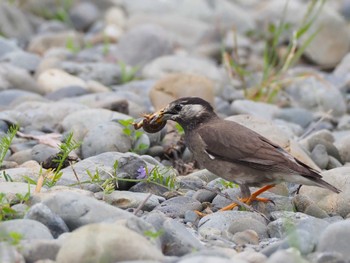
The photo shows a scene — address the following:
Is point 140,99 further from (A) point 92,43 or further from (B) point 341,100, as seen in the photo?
(A) point 92,43

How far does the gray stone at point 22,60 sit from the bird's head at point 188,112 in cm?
501

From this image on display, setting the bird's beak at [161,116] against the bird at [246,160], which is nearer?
the bird at [246,160]

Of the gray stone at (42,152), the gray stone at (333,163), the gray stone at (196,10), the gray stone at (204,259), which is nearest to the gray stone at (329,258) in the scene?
the gray stone at (204,259)

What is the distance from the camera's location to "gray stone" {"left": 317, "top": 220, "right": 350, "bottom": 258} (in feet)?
14.9

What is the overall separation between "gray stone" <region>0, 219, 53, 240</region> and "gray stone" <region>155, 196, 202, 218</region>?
1.20 metres

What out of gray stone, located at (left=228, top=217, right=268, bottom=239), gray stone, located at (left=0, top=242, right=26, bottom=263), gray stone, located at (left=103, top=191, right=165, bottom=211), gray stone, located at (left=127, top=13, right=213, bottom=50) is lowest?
gray stone, located at (left=127, top=13, right=213, bottom=50)

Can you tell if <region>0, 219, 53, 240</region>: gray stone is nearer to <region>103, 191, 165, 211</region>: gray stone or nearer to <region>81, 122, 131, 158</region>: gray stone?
<region>103, 191, 165, 211</region>: gray stone

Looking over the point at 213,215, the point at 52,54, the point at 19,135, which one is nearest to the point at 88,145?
the point at 19,135

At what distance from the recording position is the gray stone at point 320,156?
24.7ft

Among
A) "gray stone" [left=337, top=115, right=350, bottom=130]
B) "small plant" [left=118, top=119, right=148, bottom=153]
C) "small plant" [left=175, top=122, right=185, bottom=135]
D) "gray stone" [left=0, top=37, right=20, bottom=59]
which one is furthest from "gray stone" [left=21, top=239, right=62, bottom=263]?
"gray stone" [left=0, top=37, right=20, bottom=59]

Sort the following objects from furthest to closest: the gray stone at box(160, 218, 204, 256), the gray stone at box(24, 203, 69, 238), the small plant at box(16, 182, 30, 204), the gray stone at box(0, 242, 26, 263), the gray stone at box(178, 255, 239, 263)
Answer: the small plant at box(16, 182, 30, 204)
the gray stone at box(24, 203, 69, 238)
the gray stone at box(160, 218, 204, 256)
the gray stone at box(0, 242, 26, 263)
the gray stone at box(178, 255, 239, 263)

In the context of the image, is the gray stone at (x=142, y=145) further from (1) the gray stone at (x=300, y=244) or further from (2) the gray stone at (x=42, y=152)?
(1) the gray stone at (x=300, y=244)

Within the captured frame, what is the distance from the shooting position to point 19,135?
762 cm

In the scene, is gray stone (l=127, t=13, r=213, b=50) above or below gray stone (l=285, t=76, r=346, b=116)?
below
